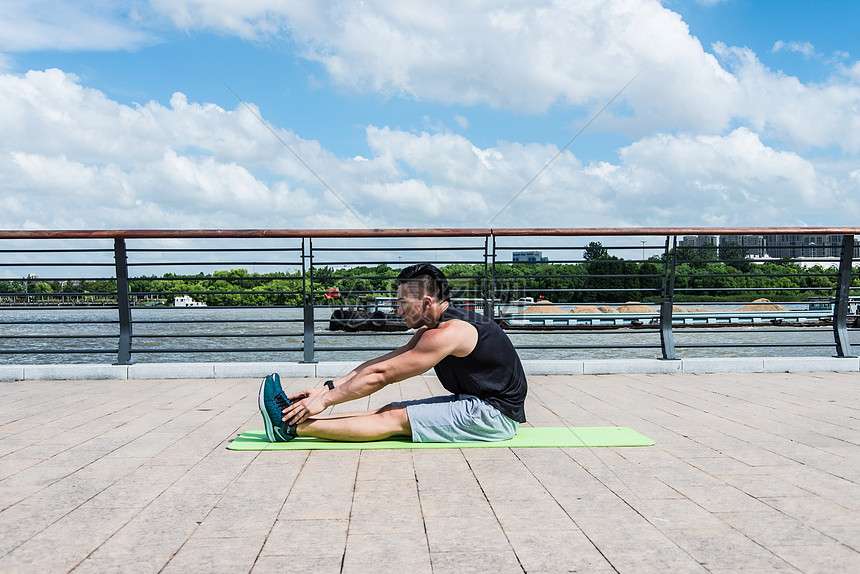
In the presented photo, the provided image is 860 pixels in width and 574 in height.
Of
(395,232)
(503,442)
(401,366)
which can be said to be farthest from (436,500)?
(395,232)

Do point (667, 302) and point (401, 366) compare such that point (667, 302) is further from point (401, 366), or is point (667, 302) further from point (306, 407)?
point (306, 407)

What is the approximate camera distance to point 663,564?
2016mm

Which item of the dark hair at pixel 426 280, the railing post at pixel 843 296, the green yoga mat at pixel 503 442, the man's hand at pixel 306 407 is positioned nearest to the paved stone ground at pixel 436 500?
the green yoga mat at pixel 503 442

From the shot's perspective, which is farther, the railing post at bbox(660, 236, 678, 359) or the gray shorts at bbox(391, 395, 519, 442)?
the railing post at bbox(660, 236, 678, 359)

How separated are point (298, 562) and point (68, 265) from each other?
19.1 feet

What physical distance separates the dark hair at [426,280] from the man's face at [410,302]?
34 millimetres

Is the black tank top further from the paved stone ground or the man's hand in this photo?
the man's hand

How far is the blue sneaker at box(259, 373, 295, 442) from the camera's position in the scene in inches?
138

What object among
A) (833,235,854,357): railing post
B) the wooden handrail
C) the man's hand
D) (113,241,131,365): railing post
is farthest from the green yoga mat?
(833,235,854,357): railing post

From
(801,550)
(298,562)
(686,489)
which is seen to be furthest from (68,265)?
(801,550)

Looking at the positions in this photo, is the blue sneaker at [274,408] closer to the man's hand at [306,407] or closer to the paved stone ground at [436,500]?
the man's hand at [306,407]

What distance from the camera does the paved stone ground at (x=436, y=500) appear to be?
2078 millimetres

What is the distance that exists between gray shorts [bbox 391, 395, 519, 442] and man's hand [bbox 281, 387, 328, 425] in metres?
0.51

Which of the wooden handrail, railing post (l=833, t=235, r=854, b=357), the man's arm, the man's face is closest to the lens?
the man's arm
